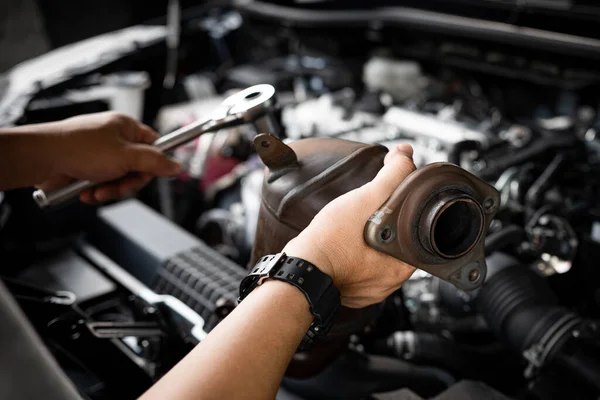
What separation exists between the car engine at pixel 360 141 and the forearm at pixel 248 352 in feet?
0.68

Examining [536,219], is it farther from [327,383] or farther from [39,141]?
[39,141]

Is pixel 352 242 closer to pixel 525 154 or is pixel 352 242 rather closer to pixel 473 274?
pixel 473 274

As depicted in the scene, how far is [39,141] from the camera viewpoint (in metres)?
0.98

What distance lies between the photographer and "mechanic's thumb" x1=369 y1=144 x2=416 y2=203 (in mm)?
647

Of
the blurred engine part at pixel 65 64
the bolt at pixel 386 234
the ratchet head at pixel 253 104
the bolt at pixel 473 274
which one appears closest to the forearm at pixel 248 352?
the bolt at pixel 386 234

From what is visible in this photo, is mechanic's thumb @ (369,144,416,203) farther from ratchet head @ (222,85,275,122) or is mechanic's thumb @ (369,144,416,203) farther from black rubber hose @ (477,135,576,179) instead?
black rubber hose @ (477,135,576,179)

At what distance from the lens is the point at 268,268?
0.63m

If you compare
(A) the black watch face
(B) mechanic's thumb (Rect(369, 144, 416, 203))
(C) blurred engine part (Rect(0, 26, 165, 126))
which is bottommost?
(C) blurred engine part (Rect(0, 26, 165, 126))

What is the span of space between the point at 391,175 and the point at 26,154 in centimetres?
66

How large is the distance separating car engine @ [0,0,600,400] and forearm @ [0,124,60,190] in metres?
0.20

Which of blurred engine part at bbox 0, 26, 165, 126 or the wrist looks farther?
blurred engine part at bbox 0, 26, 165, 126

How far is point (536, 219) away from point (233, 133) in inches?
42.6

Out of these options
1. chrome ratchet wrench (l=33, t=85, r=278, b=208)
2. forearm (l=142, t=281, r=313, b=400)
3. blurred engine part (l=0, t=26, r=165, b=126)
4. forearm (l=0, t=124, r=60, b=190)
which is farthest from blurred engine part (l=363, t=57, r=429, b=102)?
forearm (l=142, t=281, r=313, b=400)

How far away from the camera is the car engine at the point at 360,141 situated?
3.19 feet
